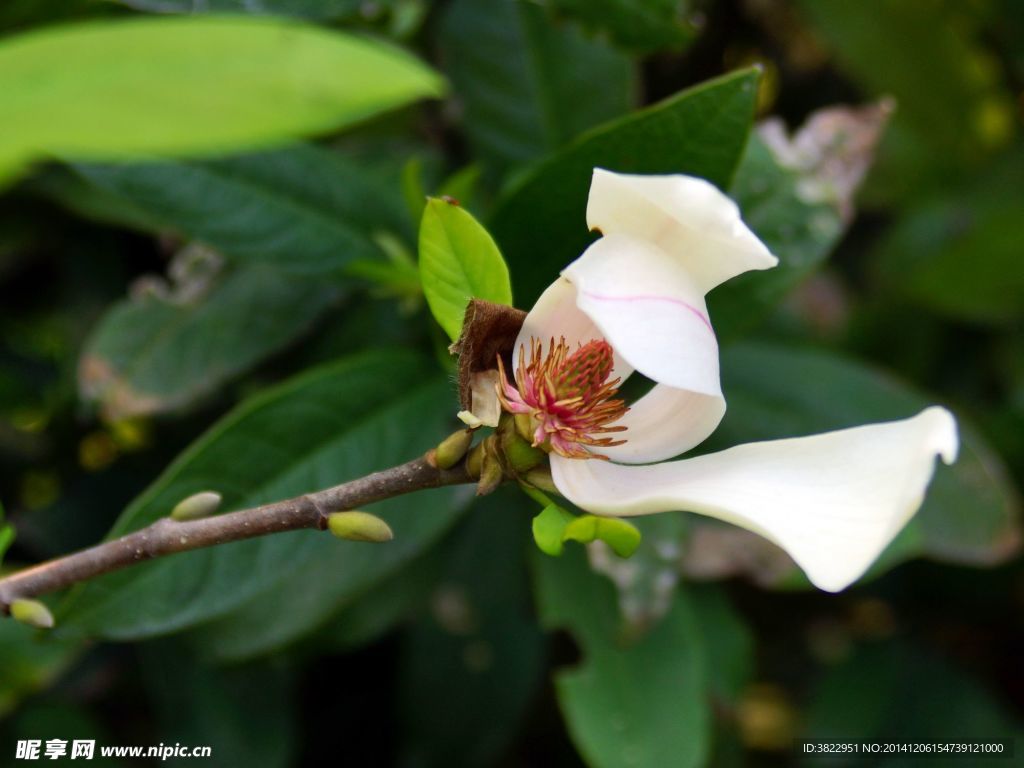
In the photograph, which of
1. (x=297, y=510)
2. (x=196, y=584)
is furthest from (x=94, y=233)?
(x=297, y=510)

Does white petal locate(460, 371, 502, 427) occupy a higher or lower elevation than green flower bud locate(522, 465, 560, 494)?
higher

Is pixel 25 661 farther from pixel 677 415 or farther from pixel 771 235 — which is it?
pixel 771 235

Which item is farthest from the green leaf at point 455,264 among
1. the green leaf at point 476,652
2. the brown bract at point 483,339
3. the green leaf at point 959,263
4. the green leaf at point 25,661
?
the green leaf at point 959,263

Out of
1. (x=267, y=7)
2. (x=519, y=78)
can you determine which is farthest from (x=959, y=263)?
(x=267, y=7)

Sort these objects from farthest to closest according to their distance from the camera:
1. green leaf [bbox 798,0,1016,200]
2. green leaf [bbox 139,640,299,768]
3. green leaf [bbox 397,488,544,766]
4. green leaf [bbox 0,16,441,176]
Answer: green leaf [bbox 798,0,1016,200]
green leaf [bbox 397,488,544,766]
green leaf [bbox 139,640,299,768]
green leaf [bbox 0,16,441,176]

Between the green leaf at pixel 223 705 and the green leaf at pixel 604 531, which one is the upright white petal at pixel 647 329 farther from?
the green leaf at pixel 223 705

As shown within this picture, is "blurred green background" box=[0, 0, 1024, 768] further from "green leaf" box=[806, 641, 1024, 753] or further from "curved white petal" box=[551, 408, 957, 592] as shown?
"curved white petal" box=[551, 408, 957, 592]

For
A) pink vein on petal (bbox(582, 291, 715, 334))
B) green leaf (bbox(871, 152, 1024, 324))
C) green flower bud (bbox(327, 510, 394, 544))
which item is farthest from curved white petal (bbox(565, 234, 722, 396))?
green leaf (bbox(871, 152, 1024, 324))
